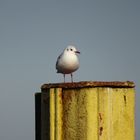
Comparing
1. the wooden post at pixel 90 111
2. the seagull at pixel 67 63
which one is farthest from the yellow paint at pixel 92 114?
the seagull at pixel 67 63

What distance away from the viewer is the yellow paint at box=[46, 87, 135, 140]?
388cm

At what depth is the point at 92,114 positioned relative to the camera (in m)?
3.88

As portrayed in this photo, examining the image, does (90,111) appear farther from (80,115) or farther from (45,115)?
(45,115)

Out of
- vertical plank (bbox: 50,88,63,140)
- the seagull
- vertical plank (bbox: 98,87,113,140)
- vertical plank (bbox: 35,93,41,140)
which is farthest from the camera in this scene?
the seagull

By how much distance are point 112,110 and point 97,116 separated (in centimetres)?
18

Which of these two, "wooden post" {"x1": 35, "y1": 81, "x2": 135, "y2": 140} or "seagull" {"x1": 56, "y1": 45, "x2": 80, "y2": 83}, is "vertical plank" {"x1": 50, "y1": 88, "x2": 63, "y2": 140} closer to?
"wooden post" {"x1": 35, "y1": 81, "x2": 135, "y2": 140}

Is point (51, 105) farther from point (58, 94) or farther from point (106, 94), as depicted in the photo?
point (106, 94)

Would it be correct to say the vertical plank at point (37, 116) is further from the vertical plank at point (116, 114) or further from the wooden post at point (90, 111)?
the vertical plank at point (116, 114)

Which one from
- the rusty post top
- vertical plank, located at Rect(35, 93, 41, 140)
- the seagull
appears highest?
the seagull

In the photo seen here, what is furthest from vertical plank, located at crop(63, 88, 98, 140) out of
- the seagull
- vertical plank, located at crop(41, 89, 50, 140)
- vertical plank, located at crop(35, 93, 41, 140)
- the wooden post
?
the seagull

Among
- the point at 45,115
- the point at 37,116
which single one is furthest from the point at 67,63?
the point at 45,115

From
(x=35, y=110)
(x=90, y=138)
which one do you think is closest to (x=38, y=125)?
(x=35, y=110)

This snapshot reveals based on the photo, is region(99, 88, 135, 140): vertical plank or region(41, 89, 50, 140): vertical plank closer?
region(99, 88, 135, 140): vertical plank

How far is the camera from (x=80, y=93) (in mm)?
3971
